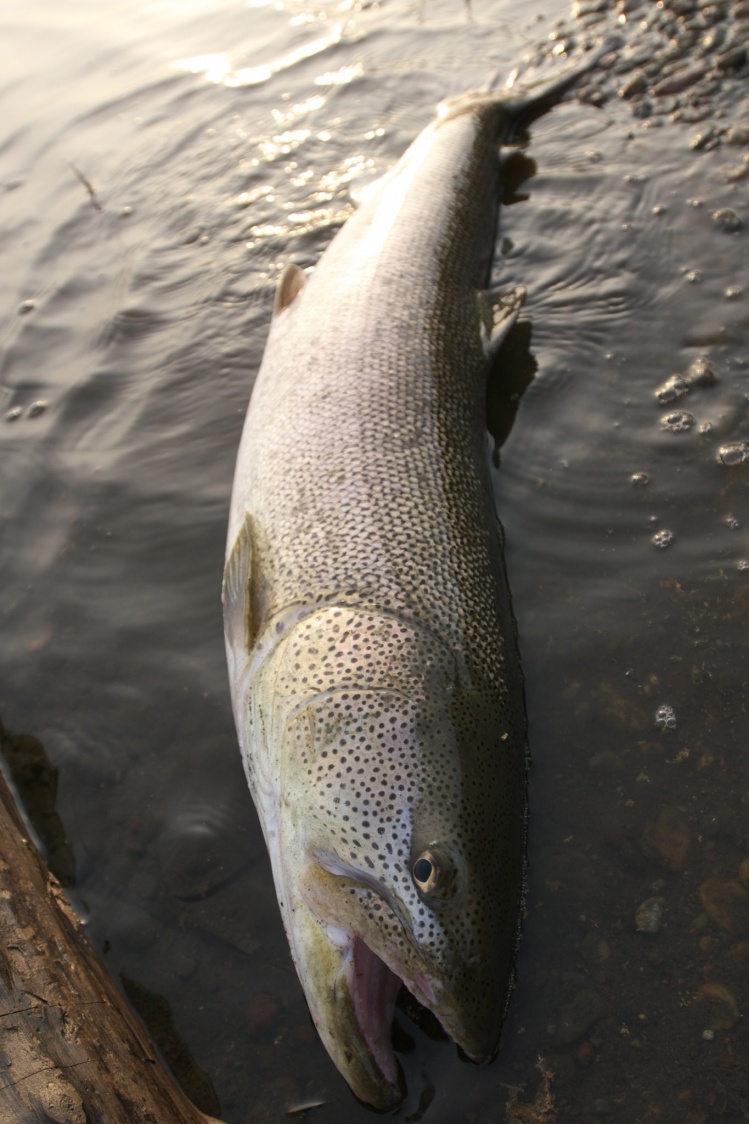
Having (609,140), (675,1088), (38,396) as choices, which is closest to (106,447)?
(38,396)

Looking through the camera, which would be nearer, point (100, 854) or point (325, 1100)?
point (325, 1100)

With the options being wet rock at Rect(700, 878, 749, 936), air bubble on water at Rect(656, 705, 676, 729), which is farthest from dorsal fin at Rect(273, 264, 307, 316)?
wet rock at Rect(700, 878, 749, 936)

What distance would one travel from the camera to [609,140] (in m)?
6.15

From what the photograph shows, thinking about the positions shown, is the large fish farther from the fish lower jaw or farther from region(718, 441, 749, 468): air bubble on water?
region(718, 441, 749, 468): air bubble on water

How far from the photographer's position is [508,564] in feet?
12.4

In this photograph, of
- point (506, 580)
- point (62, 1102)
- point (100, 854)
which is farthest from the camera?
point (506, 580)

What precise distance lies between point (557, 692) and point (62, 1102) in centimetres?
217

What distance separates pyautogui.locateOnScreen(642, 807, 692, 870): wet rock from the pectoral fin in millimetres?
2394

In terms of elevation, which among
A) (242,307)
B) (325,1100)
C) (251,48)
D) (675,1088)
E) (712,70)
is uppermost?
(251,48)

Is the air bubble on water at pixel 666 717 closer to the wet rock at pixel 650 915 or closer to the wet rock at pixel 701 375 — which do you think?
the wet rock at pixel 650 915

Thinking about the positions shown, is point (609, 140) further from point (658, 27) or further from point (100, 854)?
point (100, 854)

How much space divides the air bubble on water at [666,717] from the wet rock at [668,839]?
326mm

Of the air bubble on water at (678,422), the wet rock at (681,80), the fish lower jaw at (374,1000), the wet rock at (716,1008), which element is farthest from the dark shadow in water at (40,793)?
the wet rock at (681,80)

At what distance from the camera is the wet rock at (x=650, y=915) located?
2.75 metres
